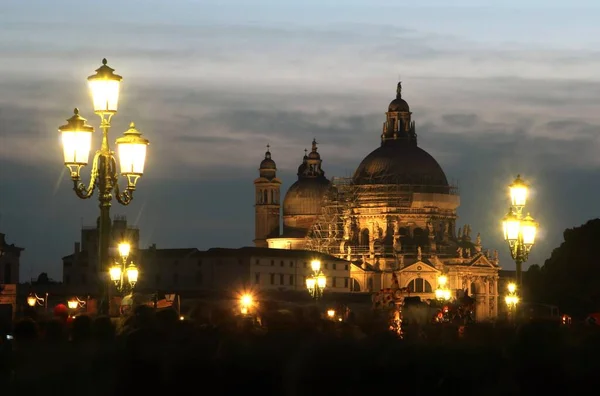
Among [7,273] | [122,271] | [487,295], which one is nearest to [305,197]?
[487,295]

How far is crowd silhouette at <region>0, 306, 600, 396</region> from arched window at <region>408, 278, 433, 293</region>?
→ 136 metres

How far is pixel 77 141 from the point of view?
25891mm

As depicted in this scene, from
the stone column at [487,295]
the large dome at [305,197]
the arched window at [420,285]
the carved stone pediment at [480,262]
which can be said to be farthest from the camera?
the large dome at [305,197]

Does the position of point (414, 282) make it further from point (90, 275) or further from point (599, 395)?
point (599, 395)

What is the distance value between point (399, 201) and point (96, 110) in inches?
5364

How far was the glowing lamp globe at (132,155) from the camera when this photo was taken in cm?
2659

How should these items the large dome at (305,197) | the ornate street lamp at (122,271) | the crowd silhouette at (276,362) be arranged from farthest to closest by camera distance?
the large dome at (305,197)
the ornate street lamp at (122,271)
the crowd silhouette at (276,362)

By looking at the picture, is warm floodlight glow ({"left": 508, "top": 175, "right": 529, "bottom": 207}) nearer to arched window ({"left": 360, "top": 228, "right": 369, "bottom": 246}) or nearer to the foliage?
the foliage

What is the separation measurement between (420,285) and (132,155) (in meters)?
133

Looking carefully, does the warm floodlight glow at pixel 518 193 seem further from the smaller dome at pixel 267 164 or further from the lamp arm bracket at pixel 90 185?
the smaller dome at pixel 267 164

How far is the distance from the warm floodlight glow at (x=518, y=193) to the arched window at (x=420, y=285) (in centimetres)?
11711

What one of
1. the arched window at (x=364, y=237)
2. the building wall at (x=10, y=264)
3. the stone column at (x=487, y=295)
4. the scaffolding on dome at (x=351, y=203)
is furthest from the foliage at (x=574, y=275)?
the building wall at (x=10, y=264)

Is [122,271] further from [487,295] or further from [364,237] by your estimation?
[364,237]

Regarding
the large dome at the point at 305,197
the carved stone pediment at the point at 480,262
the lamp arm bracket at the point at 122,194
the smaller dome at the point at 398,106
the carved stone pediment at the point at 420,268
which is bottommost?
the lamp arm bracket at the point at 122,194
